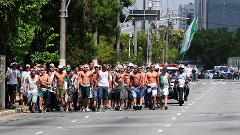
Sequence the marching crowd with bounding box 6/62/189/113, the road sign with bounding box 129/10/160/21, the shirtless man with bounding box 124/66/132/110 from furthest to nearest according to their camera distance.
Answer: the road sign with bounding box 129/10/160/21 < the shirtless man with bounding box 124/66/132/110 < the marching crowd with bounding box 6/62/189/113

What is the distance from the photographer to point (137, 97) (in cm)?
3206

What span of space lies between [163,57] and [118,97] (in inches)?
3247

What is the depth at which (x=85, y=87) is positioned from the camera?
30.5 m

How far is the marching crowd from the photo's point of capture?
99.6 ft

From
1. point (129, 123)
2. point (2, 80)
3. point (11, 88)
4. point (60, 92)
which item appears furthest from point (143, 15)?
point (129, 123)

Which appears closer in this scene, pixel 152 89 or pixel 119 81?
pixel 119 81

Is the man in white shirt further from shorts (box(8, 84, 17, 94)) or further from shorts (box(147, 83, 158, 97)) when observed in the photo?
shorts (box(147, 83, 158, 97))

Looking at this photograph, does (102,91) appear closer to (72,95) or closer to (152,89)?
(72,95)

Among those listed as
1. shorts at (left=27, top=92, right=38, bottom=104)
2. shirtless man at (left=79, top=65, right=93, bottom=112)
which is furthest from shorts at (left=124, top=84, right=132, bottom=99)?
shorts at (left=27, top=92, right=38, bottom=104)

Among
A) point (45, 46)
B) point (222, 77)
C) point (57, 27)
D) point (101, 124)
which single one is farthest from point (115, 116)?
point (222, 77)

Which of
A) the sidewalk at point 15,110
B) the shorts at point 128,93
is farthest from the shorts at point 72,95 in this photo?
the shorts at point 128,93

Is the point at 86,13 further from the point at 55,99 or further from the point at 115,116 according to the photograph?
the point at 115,116

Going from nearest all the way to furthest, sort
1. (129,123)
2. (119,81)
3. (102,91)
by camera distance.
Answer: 1. (129,123)
2. (102,91)
3. (119,81)

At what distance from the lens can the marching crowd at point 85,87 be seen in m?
30.3
